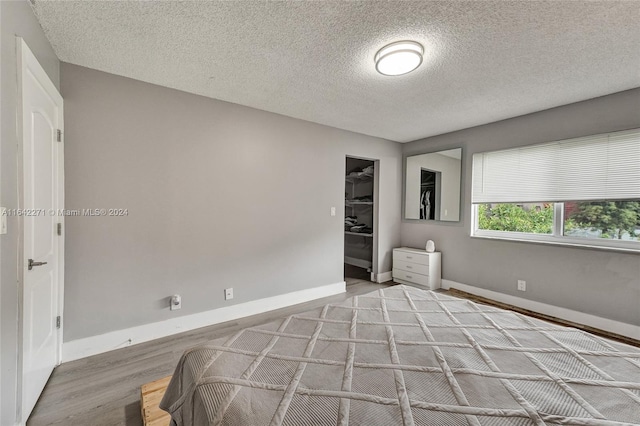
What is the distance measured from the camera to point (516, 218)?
3506mm

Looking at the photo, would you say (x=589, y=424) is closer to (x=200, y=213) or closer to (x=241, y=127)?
(x=200, y=213)

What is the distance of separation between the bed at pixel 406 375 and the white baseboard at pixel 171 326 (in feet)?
5.15

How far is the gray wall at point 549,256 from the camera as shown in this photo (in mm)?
2588

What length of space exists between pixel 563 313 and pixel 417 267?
1693 mm

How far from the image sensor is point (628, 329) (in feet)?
8.36

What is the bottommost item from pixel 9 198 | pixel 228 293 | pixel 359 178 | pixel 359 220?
pixel 228 293

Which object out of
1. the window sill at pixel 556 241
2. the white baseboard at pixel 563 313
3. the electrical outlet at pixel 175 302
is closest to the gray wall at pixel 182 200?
the electrical outlet at pixel 175 302

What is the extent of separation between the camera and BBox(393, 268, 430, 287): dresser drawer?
4.00 metres

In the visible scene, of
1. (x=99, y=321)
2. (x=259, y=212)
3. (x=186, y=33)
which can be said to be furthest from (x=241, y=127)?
(x=99, y=321)

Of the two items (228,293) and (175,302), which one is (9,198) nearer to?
(175,302)

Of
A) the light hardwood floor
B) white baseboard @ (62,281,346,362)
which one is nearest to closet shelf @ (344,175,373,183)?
white baseboard @ (62,281,346,362)

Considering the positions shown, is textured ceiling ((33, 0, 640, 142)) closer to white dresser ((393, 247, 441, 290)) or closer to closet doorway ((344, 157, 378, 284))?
white dresser ((393, 247, 441, 290))

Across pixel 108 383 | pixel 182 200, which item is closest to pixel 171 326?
pixel 108 383

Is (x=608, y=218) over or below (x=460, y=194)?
below
